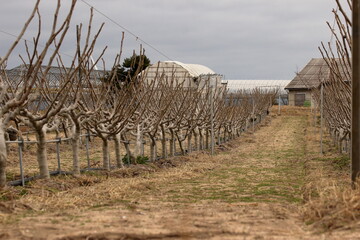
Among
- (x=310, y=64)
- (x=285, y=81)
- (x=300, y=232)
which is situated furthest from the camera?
(x=285, y=81)

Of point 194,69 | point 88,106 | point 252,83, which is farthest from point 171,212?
point 252,83

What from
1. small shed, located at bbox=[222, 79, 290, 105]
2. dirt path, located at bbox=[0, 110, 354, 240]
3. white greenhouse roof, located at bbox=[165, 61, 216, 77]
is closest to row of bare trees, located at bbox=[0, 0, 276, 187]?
dirt path, located at bbox=[0, 110, 354, 240]

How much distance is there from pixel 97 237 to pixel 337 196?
3.16 metres

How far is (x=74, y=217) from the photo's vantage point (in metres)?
5.85

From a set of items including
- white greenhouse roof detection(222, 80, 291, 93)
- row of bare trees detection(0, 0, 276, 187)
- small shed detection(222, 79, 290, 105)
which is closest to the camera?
row of bare trees detection(0, 0, 276, 187)

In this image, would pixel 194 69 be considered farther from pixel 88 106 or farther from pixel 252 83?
pixel 88 106

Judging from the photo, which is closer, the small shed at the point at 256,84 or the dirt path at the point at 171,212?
the dirt path at the point at 171,212

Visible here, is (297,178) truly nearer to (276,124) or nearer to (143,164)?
(143,164)

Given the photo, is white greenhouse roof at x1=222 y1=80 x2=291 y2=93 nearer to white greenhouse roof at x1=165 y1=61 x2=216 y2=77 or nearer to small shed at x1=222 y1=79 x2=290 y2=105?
small shed at x1=222 y1=79 x2=290 y2=105

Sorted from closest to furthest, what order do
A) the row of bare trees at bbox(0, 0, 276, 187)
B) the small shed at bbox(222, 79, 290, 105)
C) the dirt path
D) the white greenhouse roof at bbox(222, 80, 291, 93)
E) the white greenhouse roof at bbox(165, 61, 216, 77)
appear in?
the dirt path < the row of bare trees at bbox(0, 0, 276, 187) < the white greenhouse roof at bbox(165, 61, 216, 77) < the small shed at bbox(222, 79, 290, 105) < the white greenhouse roof at bbox(222, 80, 291, 93)

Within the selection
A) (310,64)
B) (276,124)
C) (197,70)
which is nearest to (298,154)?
(276,124)

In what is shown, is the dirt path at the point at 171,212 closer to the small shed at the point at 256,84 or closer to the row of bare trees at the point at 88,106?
the row of bare trees at the point at 88,106

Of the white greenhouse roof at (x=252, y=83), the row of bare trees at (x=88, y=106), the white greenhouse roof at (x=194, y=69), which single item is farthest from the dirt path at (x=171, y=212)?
the white greenhouse roof at (x=252, y=83)

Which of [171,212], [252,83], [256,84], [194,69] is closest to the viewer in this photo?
[171,212]
